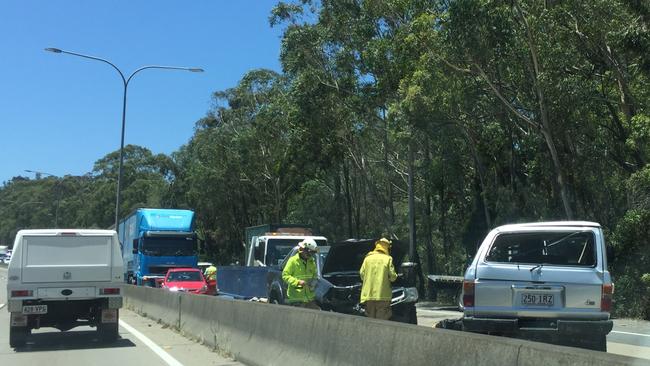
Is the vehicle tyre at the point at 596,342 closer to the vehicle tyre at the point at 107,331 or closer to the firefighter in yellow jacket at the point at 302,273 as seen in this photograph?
the firefighter in yellow jacket at the point at 302,273

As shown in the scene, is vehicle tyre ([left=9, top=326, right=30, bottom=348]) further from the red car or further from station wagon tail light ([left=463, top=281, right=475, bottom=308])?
the red car

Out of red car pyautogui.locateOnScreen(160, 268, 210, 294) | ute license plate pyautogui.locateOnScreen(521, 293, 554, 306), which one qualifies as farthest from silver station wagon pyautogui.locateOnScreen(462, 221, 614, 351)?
red car pyautogui.locateOnScreen(160, 268, 210, 294)

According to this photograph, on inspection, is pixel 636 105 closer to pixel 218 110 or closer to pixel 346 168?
pixel 346 168

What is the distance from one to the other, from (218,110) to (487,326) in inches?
1839

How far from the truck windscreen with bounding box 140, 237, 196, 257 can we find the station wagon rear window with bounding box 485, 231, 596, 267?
983 inches

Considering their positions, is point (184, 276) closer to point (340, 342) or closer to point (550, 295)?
point (550, 295)

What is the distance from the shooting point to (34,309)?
1278 centimetres

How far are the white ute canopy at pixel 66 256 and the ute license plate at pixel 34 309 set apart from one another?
466 millimetres

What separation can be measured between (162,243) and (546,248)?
83.9ft

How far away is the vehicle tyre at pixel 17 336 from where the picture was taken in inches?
506

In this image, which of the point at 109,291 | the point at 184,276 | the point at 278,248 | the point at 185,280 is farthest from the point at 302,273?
the point at 184,276

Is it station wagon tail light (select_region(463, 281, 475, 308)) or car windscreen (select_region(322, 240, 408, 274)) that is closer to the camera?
station wagon tail light (select_region(463, 281, 475, 308))

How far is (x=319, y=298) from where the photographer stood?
40.0ft

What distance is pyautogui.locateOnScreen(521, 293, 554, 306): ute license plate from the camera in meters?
8.69
